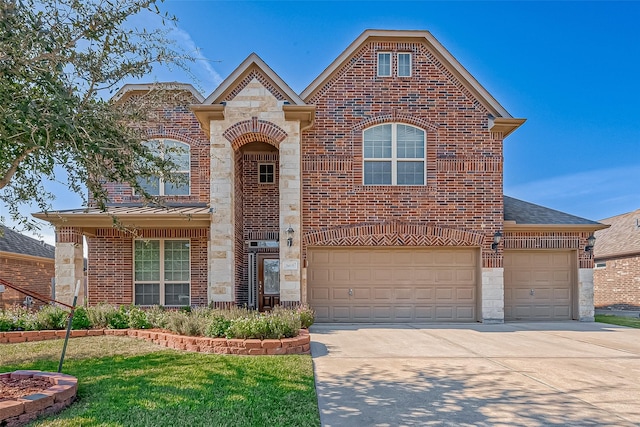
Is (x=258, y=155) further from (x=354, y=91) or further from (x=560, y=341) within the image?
(x=560, y=341)

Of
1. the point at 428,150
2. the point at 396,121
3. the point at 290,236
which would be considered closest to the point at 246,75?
the point at 396,121

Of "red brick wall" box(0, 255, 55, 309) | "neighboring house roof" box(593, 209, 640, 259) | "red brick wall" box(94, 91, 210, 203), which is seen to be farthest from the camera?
"neighboring house roof" box(593, 209, 640, 259)

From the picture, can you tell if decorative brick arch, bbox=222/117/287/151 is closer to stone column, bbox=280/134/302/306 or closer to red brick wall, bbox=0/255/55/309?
stone column, bbox=280/134/302/306

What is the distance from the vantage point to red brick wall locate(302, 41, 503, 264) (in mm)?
12008

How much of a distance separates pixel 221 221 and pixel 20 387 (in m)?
6.24

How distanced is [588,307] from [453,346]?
6794mm

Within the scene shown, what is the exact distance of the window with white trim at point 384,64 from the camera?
1242 centimetres

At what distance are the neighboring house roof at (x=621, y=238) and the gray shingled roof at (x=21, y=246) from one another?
82.1 ft

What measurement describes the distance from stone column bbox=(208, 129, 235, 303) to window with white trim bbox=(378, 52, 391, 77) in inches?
197

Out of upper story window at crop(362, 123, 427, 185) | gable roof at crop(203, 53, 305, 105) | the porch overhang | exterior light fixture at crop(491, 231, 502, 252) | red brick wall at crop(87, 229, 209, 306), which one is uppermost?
gable roof at crop(203, 53, 305, 105)

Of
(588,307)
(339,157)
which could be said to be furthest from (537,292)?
(339,157)

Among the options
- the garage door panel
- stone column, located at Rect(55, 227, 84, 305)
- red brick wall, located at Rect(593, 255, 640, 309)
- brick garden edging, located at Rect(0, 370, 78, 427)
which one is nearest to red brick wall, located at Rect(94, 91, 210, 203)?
stone column, located at Rect(55, 227, 84, 305)

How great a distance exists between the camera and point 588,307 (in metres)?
12.7

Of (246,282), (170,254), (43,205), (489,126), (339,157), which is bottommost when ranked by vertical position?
(246,282)
